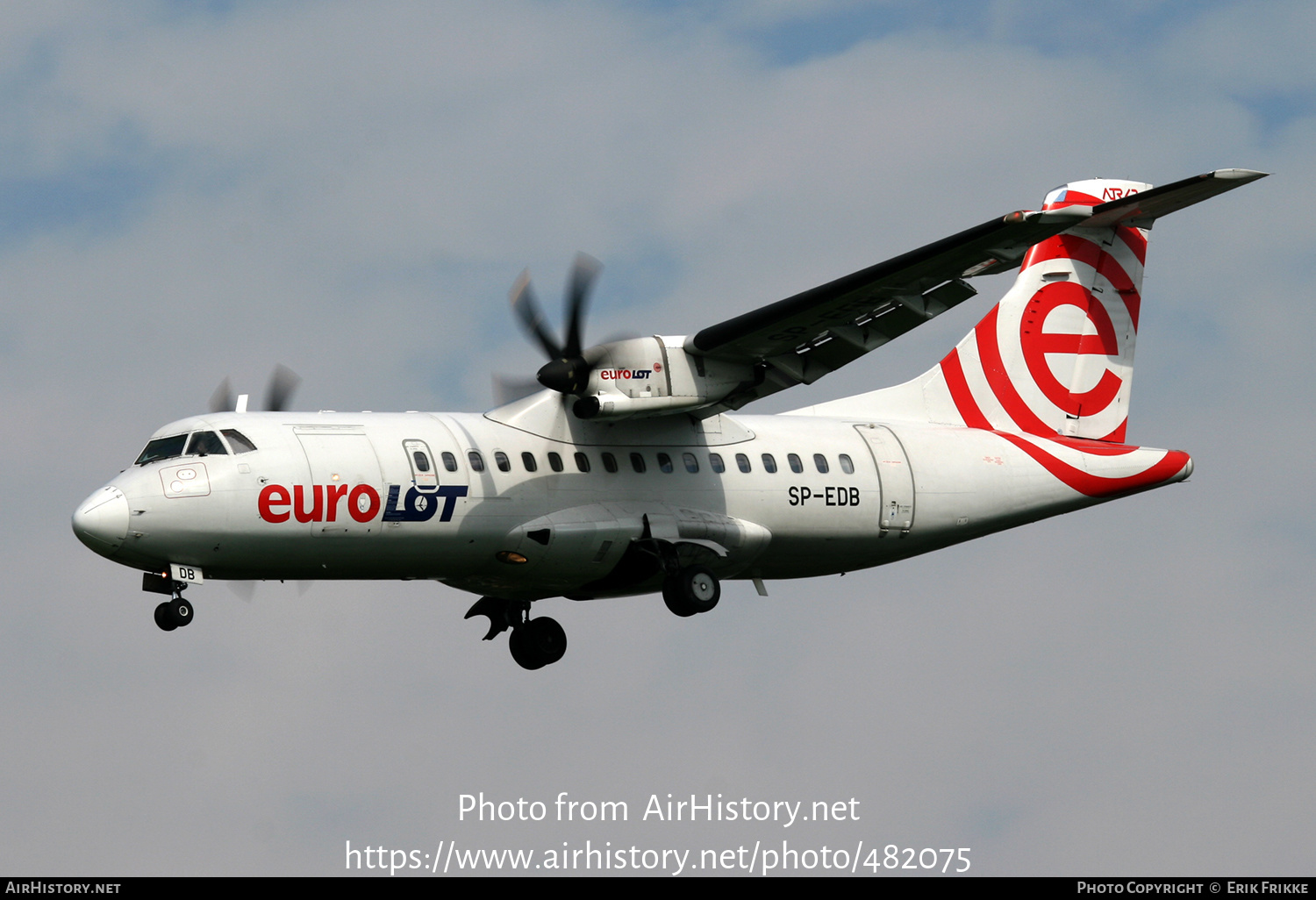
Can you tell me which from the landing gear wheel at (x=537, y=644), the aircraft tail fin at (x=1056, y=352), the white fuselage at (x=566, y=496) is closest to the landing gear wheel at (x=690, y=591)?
the white fuselage at (x=566, y=496)

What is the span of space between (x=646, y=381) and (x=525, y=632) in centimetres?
435

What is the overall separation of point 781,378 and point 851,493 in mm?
2223

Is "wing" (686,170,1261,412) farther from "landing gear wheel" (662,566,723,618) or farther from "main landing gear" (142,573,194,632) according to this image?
"main landing gear" (142,573,194,632)

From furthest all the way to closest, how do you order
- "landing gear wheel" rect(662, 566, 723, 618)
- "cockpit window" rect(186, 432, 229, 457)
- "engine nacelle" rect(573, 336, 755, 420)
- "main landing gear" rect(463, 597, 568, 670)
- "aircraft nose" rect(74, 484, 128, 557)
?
"main landing gear" rect(463, 597, 568, 670)
"landing gear wheel" rect(662, 566, 723, 618)
"engine nacelle" rect(573, 336, 755, 420)
"cockpit window" rect(186, 432, 229, 457)
"aircraft nose" rect(74, 484, 128, 557)

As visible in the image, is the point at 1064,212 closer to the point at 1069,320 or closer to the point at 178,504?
the point at 1069,320

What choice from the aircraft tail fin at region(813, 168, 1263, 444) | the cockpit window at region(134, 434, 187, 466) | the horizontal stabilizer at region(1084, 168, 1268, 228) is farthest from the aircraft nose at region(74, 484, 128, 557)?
the horizontal stabilizer at region(1084, 168, 1268, 228)

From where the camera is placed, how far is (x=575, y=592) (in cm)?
2267

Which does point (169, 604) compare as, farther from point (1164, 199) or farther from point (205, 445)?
point (1164, 199)

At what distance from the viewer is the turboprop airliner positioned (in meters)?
20.0

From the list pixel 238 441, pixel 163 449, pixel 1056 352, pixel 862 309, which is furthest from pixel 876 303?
pixel 163 449

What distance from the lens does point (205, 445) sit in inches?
794

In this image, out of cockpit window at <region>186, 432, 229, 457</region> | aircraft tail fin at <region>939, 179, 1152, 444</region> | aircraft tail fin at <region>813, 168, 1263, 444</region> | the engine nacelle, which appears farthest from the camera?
aircraft tail fin at <region>939, 179, 1152, 444</region>

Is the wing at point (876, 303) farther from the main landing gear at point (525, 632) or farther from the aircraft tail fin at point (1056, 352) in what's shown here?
the main landing gear at point (525, 632)

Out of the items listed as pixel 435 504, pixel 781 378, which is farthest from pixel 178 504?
pixel 781 378
